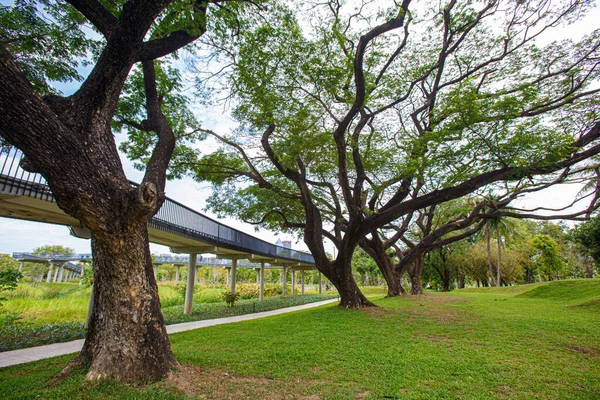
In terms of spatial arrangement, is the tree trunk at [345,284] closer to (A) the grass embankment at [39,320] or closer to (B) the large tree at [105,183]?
(A) the grass embankment at [39,320]

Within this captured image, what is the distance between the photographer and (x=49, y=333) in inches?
304

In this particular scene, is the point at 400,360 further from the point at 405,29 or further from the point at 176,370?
the point at 405,29

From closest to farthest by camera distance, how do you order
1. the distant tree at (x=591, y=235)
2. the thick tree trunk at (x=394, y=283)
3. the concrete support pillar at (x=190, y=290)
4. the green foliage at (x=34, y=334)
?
1. the green foliage at (x=34, y=334)
2. the concrete support pillar at (x=190, y=290)
3. the thick tree trunk at (x=394, y=283)
4. the distant tree at (x=591, y=235)

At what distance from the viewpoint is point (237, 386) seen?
11.4 feet

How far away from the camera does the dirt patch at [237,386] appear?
3.20 metres

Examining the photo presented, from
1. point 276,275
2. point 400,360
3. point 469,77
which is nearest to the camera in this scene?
point 400,360

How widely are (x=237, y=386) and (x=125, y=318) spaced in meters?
1.63

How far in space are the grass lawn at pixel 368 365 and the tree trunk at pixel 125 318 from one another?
0.67 ft

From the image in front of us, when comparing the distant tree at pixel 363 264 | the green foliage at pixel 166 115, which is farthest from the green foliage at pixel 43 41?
the distant tree at pixel 363 264

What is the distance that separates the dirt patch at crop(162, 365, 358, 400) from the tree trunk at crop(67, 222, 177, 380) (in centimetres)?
29

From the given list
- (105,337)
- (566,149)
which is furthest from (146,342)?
(566,149)

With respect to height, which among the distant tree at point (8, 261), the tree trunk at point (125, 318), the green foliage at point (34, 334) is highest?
the distant tree at point (8, 261)

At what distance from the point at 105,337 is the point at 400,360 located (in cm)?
420

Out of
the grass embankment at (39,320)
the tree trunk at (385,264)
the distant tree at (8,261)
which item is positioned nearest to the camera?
the grass embankment at (39,320)
